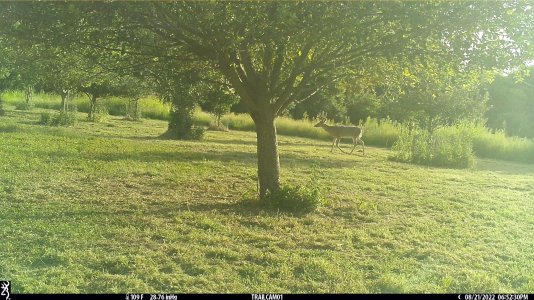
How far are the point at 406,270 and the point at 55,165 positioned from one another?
8.28 meters

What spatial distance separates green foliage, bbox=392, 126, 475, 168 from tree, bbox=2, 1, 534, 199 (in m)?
11.5

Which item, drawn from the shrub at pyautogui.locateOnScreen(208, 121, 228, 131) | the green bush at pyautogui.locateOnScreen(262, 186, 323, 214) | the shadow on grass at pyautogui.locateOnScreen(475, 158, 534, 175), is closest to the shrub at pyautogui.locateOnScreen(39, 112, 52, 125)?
the shrub at pyautogui.locateOnScreen(208, 121, 228, 131)

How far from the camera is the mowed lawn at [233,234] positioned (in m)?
4.71

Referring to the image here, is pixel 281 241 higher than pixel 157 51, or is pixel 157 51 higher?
pixel 157 51

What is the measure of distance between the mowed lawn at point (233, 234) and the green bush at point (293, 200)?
0.82 feet

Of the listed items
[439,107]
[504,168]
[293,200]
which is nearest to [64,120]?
[439,107]

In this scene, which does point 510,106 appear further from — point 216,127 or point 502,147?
point 216,127

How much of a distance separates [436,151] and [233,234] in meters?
14.0

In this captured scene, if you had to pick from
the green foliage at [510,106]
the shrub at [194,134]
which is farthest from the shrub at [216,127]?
the green foliage at [510,106]

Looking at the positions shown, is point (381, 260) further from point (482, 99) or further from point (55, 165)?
point (482, 99)

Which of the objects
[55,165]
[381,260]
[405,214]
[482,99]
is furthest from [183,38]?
[482,99]

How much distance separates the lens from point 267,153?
835 cm

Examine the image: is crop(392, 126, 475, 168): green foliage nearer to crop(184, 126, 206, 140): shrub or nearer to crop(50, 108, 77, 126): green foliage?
crop(184, 126, 206, 140): shrub

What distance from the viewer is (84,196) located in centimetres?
812
